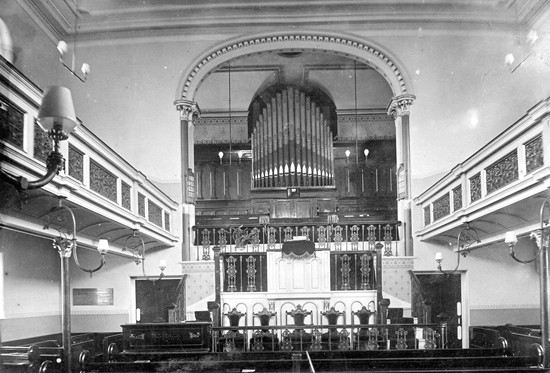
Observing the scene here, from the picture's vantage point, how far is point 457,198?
12.1 meters

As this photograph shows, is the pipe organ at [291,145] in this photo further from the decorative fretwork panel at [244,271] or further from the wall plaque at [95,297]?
the wall plaque at [95,297]

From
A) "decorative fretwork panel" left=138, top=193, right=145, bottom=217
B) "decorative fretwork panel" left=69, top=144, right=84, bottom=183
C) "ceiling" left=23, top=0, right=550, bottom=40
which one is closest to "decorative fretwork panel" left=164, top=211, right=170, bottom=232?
"decorative fretwork panel" left=138, top=193, right=145, bottom=217

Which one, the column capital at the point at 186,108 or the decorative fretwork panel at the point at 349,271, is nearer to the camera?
the decorative fretwork panel at the point at 349,271

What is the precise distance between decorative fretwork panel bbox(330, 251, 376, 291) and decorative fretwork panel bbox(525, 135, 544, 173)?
7.32 meters

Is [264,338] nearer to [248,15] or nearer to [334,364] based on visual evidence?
[334,364]

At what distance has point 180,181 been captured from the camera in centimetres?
1681

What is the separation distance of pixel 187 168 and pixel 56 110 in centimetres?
1281

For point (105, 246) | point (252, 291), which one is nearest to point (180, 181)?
point (252, 291)

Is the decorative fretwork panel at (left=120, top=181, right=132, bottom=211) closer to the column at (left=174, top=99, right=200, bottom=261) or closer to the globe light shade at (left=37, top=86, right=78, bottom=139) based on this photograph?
the column at (left=174, top=99, right=200, bottom=261)

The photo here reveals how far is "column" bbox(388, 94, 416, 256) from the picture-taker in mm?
16453

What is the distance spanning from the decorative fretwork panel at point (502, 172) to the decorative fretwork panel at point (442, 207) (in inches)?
109

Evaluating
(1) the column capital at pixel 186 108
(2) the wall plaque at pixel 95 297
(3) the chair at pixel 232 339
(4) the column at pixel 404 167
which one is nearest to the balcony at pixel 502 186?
(4) the column at pixel 404 167

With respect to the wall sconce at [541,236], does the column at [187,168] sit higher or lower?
higher

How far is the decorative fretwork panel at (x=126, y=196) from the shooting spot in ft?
36.5
